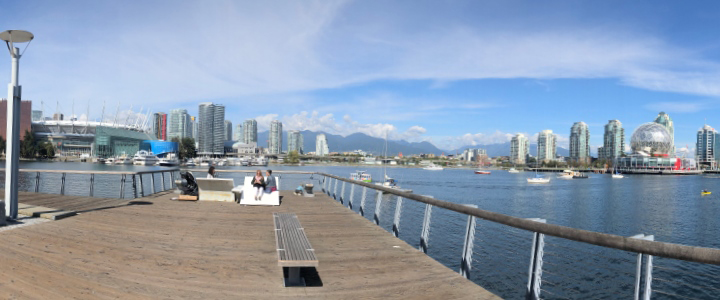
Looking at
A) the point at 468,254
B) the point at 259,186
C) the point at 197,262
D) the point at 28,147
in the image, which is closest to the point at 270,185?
the point at 259,186

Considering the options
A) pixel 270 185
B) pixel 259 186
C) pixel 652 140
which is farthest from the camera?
pixel 652 140

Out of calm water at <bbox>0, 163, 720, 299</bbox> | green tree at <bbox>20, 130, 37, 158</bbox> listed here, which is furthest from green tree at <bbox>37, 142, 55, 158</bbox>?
calm water at <bbox>0, 163, 720, 299</bbox>

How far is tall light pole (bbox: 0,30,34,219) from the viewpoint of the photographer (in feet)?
25.9

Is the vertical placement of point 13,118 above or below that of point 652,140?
below

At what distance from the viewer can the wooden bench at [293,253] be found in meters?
4.33

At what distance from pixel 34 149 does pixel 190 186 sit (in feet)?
532

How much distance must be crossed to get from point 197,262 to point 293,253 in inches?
57.8

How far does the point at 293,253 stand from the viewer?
4.73 m

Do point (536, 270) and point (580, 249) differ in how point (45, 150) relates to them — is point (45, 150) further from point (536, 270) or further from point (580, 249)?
point (536, 270)

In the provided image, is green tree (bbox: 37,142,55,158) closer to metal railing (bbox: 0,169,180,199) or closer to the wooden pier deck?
metal railing (bbox: 0,169,180,199)

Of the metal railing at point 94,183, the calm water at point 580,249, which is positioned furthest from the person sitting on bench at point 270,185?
the calm water at point 580,249

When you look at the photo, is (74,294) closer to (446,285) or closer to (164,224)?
(446,285)

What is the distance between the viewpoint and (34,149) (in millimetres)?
139125

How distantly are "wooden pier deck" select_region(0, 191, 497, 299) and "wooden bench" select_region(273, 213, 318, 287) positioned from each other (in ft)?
0.60
